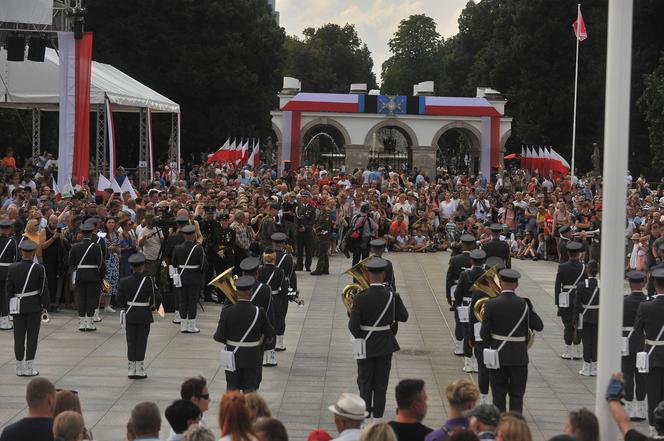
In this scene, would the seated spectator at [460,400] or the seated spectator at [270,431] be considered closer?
the seated spectator at [270,431]

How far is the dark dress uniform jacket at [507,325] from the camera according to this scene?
42.6ft

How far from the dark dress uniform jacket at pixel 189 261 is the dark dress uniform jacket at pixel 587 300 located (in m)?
5.92

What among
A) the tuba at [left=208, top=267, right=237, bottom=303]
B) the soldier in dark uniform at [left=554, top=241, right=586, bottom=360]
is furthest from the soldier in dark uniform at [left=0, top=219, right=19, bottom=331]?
the soldier in dark uniform at [left=554, top=241, right=586, bottom=360]

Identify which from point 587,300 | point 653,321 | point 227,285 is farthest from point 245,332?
point 587,300

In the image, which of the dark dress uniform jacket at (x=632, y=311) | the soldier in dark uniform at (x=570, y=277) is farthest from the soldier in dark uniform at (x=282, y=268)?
the dark dress uniform jacket at (x=632, y=311)

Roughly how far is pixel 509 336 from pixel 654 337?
1531 mm

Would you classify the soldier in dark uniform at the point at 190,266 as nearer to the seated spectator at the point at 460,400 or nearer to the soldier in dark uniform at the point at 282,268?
the soldier in dark uniform at the point at 282,268

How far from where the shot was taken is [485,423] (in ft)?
27.2

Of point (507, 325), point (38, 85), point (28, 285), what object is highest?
point (38, 85)

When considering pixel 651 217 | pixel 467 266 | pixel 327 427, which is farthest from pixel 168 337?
pixel 651 217

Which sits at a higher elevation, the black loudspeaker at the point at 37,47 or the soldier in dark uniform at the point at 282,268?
the black loudspeaker at the point at 37,47

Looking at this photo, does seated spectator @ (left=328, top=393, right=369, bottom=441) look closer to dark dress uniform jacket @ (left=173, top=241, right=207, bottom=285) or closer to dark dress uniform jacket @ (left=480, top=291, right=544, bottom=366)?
dark dress uniform jacket @ (left=480, top=291, right=544, bottom=366)

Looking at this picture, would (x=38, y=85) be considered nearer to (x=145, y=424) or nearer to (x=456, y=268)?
(x=456, y=268)

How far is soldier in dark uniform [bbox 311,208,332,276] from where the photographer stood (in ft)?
88.4
